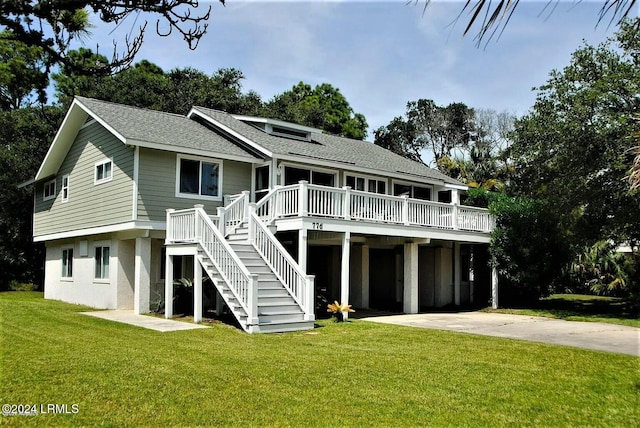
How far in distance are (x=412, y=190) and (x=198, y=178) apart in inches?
372

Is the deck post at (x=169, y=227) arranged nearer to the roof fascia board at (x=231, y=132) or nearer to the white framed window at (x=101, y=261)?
the roof fascia board at (x=231, y=132)

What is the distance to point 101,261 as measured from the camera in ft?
67.5

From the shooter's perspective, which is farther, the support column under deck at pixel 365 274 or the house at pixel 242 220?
the support column under deck at pixel 365 274

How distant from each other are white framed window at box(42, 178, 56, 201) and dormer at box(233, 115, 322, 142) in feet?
27.2

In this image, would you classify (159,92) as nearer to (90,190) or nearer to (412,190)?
(90,190)

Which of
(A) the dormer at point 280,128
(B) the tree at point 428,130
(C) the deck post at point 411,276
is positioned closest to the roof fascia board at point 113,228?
(A) the dormer at point 280,128

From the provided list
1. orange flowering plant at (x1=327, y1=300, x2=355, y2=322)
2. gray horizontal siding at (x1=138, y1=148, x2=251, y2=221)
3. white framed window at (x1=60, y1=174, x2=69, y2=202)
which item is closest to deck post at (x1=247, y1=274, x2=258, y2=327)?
orange flowering plant at (x1=327, y1=300, x2=355, y2=322)

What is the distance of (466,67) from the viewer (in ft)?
19.2

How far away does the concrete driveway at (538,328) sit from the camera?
1239 centimetres

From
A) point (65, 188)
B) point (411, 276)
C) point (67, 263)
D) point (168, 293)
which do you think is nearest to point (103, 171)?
point (65, 188)

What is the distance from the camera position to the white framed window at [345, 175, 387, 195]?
72.2 ft

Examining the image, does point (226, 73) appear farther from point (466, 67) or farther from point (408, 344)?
point (466, 67)

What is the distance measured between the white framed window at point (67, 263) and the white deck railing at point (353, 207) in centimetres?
988

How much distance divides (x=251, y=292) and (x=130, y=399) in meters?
6.49
